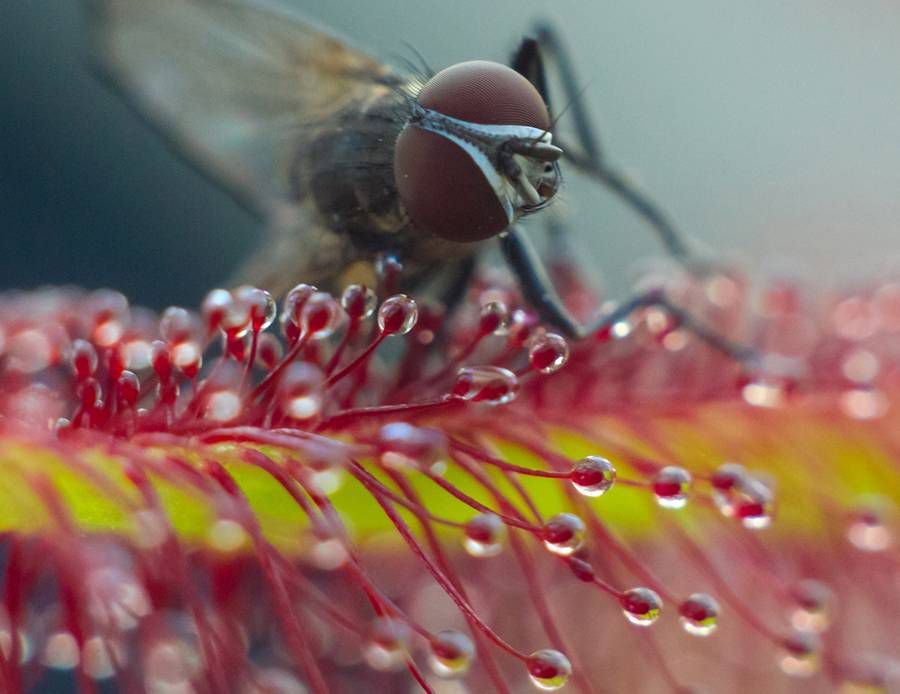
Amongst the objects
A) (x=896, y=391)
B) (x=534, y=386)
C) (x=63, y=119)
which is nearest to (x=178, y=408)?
(x=534, y=386)

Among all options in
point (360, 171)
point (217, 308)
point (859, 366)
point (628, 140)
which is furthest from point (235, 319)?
point (628, 140)

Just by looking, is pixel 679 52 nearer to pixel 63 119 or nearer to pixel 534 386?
pixel 63 119

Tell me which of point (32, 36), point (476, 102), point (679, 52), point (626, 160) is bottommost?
point (32, 36)

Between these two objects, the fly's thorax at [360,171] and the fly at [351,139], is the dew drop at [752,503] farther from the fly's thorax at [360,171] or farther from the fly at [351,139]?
the fly's thorax at [360,171]

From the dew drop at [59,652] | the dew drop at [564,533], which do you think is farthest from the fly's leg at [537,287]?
the dew drop at [59,652]

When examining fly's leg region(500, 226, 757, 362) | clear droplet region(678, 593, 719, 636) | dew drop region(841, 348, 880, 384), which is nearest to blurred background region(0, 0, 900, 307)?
dew drop region(841, 348, 880, 384)

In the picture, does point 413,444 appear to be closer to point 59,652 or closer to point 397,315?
point 397,315
